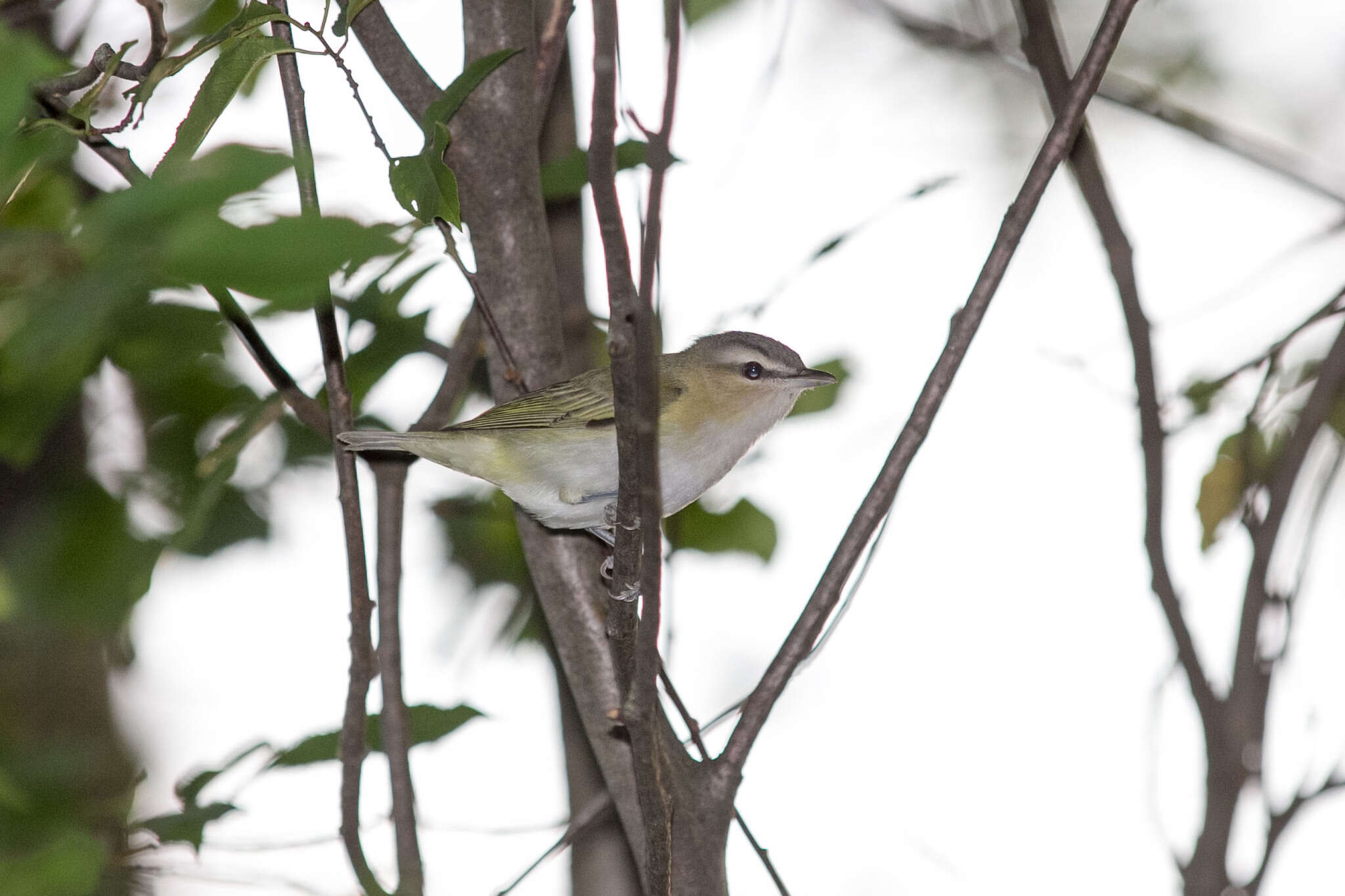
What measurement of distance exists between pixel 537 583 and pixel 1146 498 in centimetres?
153

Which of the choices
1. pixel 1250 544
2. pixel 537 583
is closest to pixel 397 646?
pixel 537 583

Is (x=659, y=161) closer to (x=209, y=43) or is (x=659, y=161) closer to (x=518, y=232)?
(x=209, y=43)

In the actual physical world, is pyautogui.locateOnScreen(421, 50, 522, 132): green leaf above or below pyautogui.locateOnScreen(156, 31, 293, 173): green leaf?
above

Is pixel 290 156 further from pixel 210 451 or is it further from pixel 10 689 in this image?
pixel 10 689

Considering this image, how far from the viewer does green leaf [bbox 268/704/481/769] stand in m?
2.61

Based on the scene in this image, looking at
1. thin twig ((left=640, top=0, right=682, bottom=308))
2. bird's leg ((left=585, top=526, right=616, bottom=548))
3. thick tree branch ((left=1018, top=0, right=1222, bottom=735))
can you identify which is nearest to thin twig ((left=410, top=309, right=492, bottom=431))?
bird's leg ((left=585, top=526, right=616, bottom=548))

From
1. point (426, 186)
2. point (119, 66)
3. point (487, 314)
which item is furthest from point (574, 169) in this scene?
point (119, 66)

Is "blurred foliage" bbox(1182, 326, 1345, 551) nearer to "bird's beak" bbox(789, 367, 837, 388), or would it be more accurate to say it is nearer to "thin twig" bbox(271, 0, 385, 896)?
"bird's beak" bbox(789, 367, 837, 388)

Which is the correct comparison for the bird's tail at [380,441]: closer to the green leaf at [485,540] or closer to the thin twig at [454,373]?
the thin twig at [454,373]

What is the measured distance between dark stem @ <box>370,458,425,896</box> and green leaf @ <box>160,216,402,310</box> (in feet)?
6.08

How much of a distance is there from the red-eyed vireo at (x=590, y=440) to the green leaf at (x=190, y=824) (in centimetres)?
101

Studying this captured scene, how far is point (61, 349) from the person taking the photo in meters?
1.04

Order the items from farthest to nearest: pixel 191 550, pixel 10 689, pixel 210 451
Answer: pixel 10 689
pixel 191 550
pixel 210 451

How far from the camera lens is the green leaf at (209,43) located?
202 cm
